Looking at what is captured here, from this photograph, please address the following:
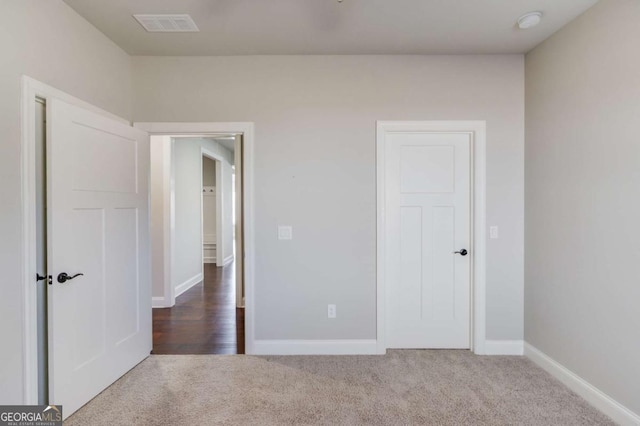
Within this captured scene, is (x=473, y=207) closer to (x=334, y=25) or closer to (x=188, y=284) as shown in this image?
(x=334, y=25)

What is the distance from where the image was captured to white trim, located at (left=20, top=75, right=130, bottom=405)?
181cm

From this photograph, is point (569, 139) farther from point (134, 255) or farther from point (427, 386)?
point (134, 255)

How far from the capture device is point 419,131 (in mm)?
2877

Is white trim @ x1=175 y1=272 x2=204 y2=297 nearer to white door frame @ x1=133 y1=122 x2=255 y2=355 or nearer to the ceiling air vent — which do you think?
white door frame @ x1=133 y1=122 x2=255 y2=355

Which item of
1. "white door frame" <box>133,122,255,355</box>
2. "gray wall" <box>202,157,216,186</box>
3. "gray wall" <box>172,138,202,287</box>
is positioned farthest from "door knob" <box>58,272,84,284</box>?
"gray wall" <box>202,157,216,186</box>

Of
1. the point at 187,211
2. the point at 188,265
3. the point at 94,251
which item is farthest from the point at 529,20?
the point at 188,265

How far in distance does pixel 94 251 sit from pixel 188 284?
324 cm

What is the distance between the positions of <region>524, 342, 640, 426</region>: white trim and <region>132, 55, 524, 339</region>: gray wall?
0.26m

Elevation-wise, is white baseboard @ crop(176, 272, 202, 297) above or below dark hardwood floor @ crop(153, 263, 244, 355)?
above

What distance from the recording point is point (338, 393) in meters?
2.26

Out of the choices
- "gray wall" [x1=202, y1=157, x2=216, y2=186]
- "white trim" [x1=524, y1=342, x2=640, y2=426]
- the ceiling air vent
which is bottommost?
"white trim" [x1=524, y1=342, x2=640, y2=426]

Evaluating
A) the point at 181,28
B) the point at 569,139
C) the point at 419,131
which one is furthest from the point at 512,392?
the point at 181,28

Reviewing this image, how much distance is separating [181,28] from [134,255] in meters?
1.88

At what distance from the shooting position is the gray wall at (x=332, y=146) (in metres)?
2.86
